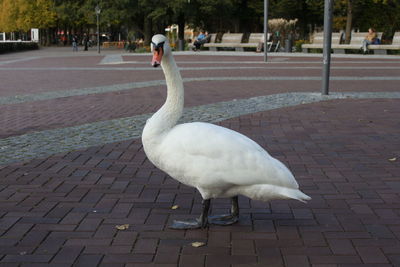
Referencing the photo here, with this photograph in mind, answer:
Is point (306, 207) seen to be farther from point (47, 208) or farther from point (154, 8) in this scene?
point (154, 8)

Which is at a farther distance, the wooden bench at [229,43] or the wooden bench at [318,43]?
the wooden bench at [229,43]

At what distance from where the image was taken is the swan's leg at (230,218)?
150 inches

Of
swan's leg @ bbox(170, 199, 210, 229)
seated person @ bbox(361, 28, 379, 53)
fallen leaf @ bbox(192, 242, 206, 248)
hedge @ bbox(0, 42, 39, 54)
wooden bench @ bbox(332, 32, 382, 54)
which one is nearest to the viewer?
fallen leaf @ bbox(192, 242, 206, 248)

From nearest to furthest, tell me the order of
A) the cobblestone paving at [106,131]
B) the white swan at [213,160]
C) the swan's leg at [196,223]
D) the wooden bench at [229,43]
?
the white swan at [213,160] < the swan's leg at [196,223] < the cobblestone paving at [106,131] < the wooden bench at [229,43]

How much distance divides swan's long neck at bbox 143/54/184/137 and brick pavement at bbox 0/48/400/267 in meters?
0.75

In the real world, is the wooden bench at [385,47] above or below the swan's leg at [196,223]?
above

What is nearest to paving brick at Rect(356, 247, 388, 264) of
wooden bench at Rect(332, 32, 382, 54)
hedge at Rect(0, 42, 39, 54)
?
wooden bench at Rect(332, 32, 382, 54)

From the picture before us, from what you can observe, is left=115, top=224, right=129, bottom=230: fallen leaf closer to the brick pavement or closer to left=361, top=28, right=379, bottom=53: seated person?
the brick pavement

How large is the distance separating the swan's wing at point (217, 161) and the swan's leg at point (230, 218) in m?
0.51

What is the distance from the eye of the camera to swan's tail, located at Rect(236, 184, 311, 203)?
3234mm

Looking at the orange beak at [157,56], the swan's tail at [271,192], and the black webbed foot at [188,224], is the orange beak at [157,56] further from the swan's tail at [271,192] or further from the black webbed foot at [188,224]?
the black webbed foot at [188,224]

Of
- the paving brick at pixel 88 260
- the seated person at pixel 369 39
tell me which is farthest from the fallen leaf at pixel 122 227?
the seated person at pixel 369 39

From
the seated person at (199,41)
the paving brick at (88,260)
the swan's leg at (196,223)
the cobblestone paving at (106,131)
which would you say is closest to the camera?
the paving brick at (88,260)

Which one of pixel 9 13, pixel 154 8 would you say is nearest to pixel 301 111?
pixel 154 8
